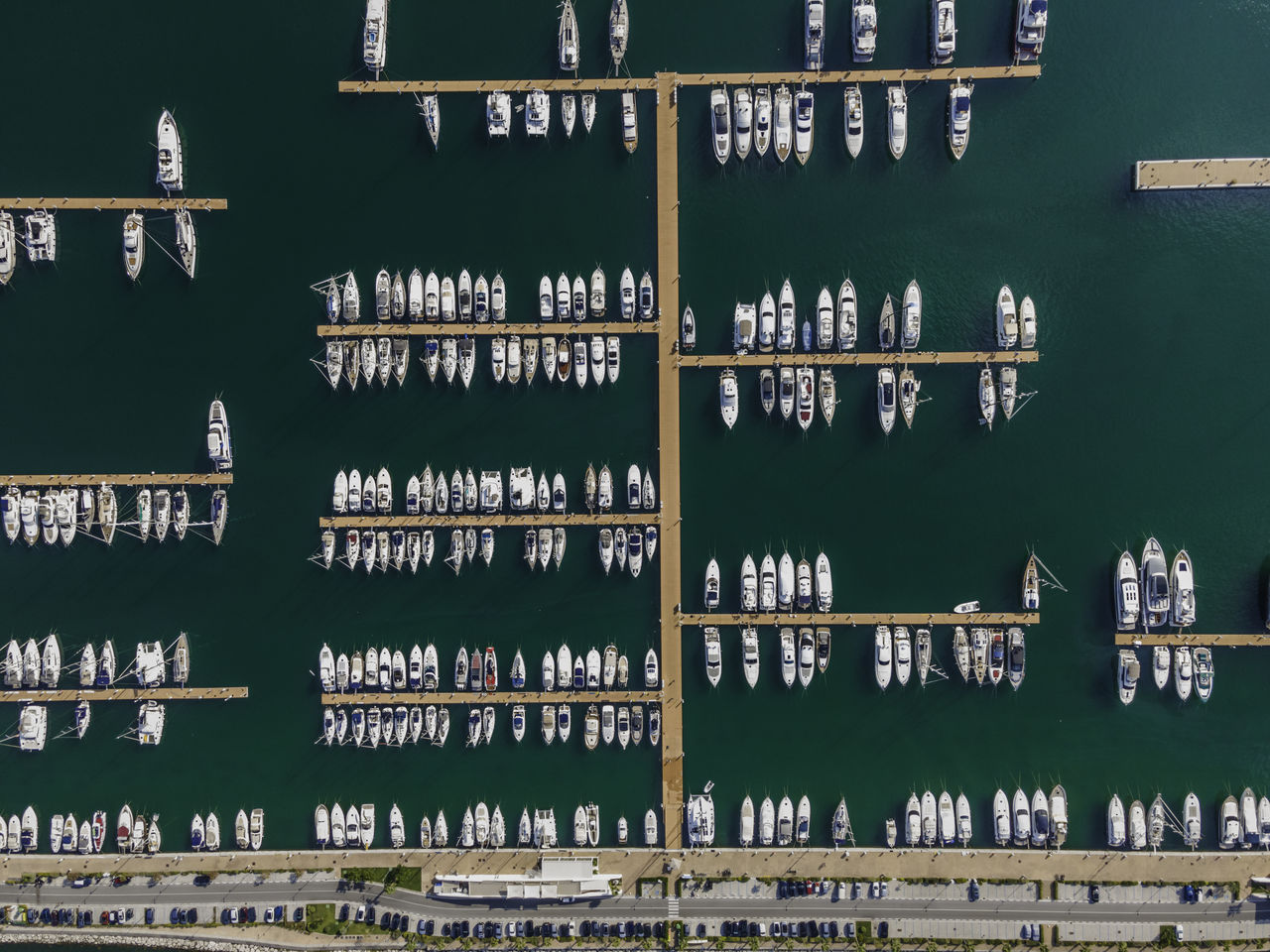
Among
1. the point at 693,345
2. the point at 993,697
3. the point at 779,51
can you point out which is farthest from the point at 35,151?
the point at 993,697

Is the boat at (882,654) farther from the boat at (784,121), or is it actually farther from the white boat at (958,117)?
the boat at (784,121)

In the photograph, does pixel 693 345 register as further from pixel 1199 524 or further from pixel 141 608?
pixel 141 608

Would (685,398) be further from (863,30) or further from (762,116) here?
(863,30)

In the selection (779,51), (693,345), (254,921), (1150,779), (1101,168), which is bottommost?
(254,921)

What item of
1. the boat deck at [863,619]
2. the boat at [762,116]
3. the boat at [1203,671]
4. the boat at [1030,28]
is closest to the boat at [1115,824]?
the boat at [1203,671]

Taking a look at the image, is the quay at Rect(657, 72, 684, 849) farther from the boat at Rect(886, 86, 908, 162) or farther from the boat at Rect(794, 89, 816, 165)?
the boat at Rect(886, 86, 908, 162)

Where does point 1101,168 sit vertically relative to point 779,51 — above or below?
below
